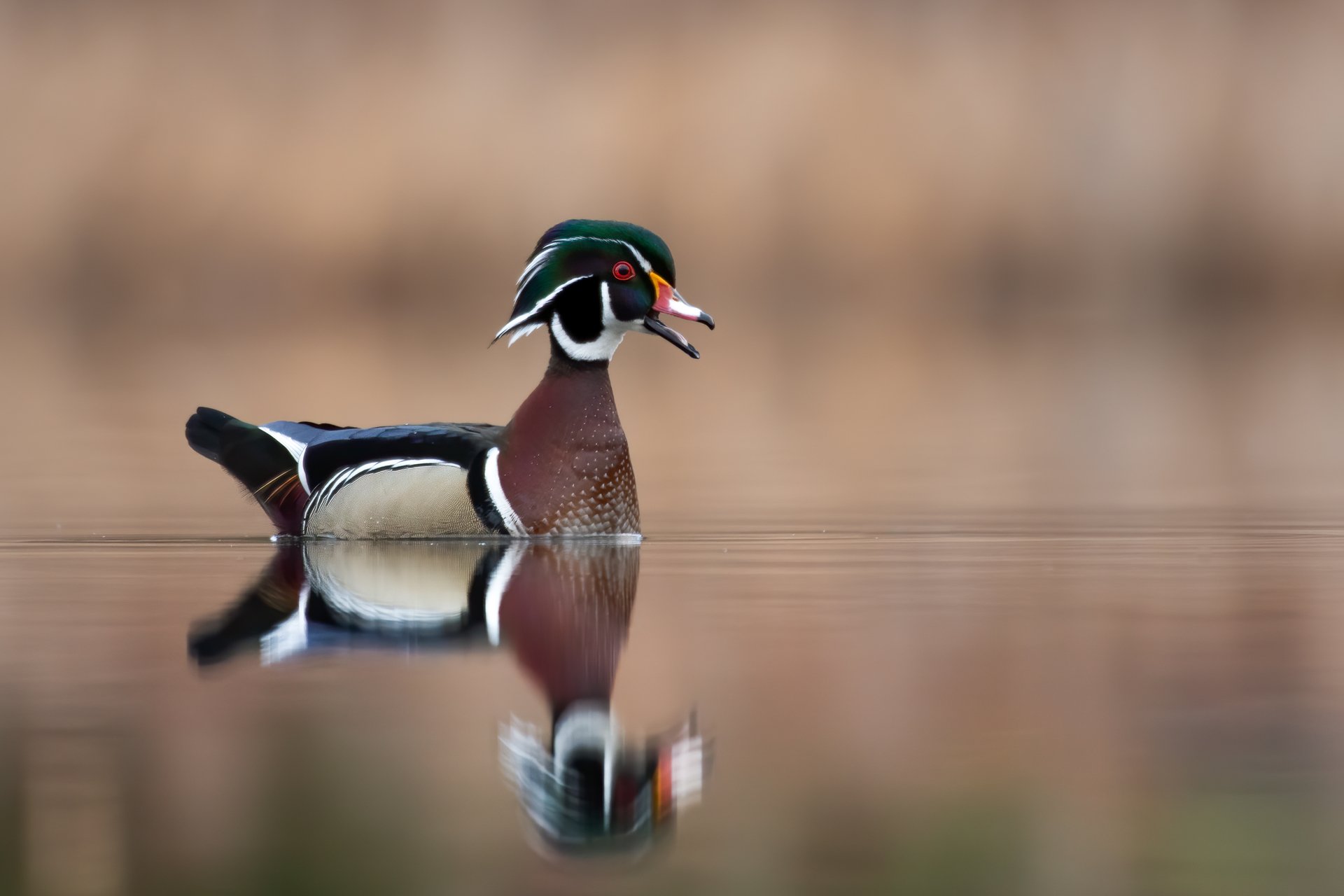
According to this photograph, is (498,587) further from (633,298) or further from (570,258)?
(570,258)

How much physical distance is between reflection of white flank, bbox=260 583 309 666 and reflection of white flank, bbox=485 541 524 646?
0.47 meters

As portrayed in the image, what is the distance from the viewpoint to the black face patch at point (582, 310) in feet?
25.5

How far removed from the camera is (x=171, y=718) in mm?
4414

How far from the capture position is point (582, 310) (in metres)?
7.80

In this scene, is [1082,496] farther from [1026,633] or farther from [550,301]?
[1026,633]

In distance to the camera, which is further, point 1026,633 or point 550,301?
point 550,301

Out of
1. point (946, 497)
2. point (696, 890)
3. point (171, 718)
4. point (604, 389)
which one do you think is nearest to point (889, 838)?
point (696, 890)

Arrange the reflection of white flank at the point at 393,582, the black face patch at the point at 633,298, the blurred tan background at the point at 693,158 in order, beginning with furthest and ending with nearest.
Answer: the blurred tan background at the point at 693,158
the black face patch at the point at 633,298
the reflection of white flank at the point at 393,582

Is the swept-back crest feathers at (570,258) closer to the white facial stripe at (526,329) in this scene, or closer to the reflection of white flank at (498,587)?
the white facial stripe at (526,329)

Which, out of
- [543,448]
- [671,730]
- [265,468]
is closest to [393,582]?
[543,448]

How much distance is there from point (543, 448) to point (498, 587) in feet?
4.16

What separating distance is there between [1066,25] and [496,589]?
144ft

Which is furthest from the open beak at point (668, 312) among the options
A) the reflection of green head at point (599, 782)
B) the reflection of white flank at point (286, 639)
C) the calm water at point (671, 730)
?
the reflection of green head at point (599, 782)

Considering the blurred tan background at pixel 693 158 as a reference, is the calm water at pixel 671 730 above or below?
below
